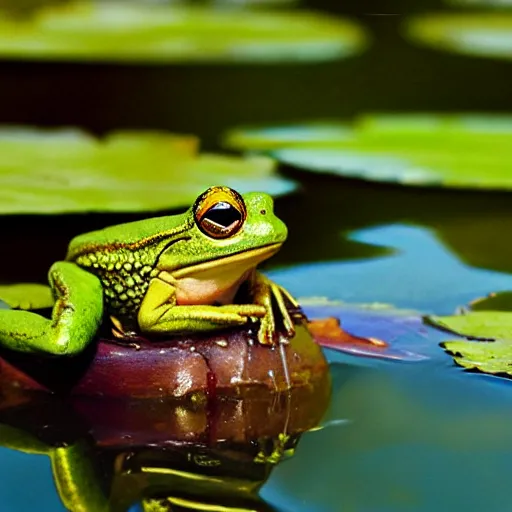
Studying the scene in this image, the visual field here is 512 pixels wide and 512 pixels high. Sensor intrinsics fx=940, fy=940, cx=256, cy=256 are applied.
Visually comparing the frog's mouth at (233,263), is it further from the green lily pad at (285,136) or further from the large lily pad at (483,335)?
the green lily pad at (285,136)

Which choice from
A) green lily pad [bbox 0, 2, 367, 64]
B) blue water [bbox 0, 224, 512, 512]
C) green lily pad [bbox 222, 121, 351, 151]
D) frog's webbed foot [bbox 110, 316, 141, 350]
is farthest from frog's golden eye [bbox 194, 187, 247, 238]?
green lily pad [bbox 0, 2, 367, 64]

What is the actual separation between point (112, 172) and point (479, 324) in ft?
5.81

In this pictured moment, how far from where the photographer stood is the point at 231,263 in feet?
6.85

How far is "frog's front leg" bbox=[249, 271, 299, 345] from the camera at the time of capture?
2.08 meters

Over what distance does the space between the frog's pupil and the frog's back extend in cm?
6

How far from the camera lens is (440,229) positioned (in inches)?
125

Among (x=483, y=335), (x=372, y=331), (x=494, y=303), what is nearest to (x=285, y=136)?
(x=494, y=303)

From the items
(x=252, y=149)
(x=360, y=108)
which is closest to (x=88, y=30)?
(x=360, y=108)

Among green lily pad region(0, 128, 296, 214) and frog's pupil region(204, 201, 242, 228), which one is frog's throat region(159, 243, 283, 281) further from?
green lily pad region(0, 128, 296, 214)

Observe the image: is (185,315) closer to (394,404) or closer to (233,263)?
(233,263)

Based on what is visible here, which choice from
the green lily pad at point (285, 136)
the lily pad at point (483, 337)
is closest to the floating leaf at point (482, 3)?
the green lily pad at point (285, 136)

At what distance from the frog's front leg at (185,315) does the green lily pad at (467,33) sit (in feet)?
15.4

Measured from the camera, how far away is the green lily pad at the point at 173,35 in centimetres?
604

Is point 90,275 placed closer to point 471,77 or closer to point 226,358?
point 226,358
